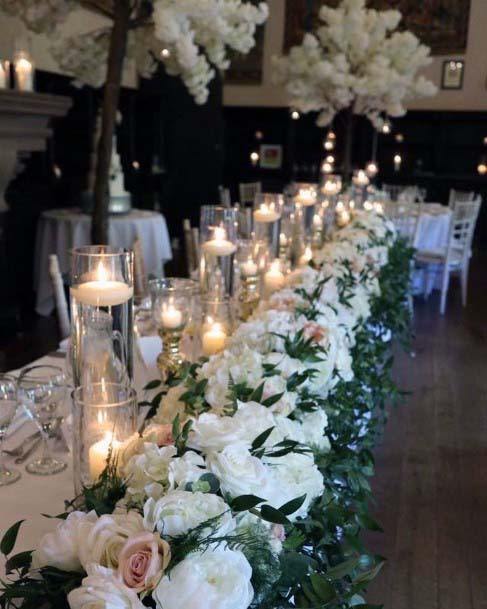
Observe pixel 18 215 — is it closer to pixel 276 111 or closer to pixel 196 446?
pixel 196 446

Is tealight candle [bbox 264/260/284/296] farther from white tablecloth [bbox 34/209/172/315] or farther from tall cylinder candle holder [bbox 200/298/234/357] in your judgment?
white tablecloth [bbox 34/209/172/315]

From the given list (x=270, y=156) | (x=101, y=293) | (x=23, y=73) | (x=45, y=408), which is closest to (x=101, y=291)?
(x=101, y=293)

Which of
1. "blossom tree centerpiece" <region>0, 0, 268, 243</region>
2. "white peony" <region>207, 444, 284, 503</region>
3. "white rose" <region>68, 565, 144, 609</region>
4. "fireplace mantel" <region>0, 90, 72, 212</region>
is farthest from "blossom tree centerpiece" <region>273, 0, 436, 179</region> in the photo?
"white rose" <region>68, 565, 144, 609</region>

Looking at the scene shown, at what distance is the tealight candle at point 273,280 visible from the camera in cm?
256

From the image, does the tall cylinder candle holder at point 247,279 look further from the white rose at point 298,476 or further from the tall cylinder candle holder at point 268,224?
the white rose at point 298,476

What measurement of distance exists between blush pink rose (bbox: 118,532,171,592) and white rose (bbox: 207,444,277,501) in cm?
14

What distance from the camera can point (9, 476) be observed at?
4.71 ft

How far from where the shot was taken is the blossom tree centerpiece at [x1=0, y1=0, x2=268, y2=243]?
12.9 ft

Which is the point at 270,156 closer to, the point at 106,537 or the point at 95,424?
the point at 95,424

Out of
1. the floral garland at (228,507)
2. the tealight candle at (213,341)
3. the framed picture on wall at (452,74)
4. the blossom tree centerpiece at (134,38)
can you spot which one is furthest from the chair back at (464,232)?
the floral garland at (228,507)

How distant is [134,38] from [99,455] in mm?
4437

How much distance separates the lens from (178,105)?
9.45 m

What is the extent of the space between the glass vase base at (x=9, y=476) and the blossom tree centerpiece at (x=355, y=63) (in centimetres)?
557

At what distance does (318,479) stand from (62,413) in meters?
0.71
